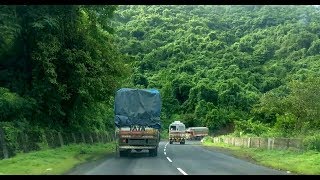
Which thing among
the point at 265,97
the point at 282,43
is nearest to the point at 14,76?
the point at 265,97

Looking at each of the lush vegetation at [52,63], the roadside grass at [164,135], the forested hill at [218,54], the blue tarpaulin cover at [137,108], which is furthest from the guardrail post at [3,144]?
the roadside grass at [164,135]

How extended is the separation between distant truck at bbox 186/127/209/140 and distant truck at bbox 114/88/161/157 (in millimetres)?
59608

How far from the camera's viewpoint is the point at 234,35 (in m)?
104

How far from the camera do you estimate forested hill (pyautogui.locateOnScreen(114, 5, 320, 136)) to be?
85688 millimetres

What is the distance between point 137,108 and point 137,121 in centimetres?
102

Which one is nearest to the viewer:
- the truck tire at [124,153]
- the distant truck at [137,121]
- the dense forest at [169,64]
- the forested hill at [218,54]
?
the distant truck at [137,121]

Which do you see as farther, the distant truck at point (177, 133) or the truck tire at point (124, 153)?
the distant truck at point (177, 133)

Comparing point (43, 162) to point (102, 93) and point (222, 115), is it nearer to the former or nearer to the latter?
point (102, 93)

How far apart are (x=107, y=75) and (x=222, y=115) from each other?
175ft

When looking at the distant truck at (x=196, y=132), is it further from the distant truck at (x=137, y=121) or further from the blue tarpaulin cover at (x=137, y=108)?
the distant truck at (x=137, y=121)

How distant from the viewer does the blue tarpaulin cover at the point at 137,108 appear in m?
29.3

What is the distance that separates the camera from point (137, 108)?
30.0 meters

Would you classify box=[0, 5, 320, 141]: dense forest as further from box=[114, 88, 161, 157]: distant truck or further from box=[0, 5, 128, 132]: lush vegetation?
box=[114, 88, 161, 157]: distant truck

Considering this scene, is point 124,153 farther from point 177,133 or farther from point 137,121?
point 177,133
